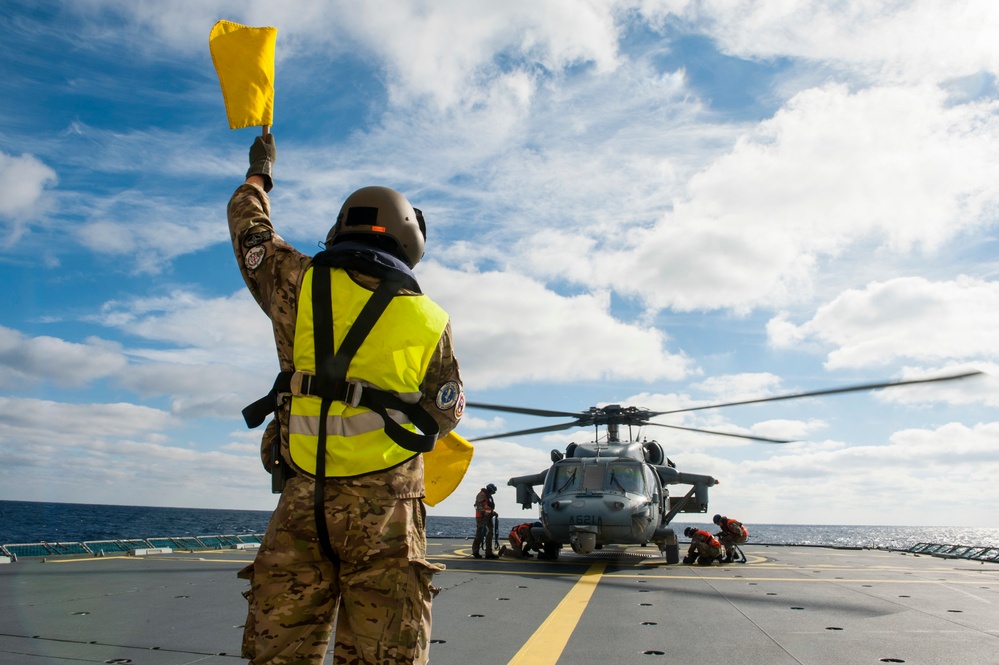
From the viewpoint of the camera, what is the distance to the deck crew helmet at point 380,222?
2529mm

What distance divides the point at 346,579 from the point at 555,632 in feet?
A: 13.1

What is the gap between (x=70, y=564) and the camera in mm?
10359

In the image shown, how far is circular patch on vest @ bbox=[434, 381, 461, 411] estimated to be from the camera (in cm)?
240

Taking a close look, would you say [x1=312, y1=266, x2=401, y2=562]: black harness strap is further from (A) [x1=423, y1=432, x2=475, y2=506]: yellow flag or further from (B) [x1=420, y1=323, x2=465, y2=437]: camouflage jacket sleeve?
(A) [x1=423, y1=432, x2=475, y2=506]: yellow flag

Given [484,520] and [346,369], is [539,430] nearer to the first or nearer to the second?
[484,520]

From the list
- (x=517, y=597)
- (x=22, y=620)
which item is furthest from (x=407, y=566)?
(x=517, y=597)

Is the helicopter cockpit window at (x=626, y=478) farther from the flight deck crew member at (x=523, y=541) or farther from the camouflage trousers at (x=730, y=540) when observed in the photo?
the camouflage trousers at (x=730, y=540)

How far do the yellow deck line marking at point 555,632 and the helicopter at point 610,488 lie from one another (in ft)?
11.6

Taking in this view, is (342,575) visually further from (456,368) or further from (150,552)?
(150,552)

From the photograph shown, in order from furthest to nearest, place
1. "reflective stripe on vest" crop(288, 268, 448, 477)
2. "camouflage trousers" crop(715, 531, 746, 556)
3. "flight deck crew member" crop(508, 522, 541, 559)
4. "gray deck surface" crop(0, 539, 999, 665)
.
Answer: "flight deck crew member" crop(508, 522, 541, 559) < "camouflage trousers" crop(715, 531, 746, 556) < "gray deck surface" crop(0, 539, 999, 665) < "reflective stripe on vest" crop(288, 268, 448, 477)

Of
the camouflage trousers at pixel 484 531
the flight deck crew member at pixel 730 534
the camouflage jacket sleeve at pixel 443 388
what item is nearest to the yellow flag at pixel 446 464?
the camouflage jacket sleeve at pixel 443 388

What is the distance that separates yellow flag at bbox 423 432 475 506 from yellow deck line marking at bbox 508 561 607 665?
93.4 inches

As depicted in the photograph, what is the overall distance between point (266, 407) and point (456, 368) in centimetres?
68

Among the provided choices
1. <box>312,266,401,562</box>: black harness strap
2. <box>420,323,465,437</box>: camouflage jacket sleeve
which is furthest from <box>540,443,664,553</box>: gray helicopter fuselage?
<box>312,266,401,562</box>: black harness strap
